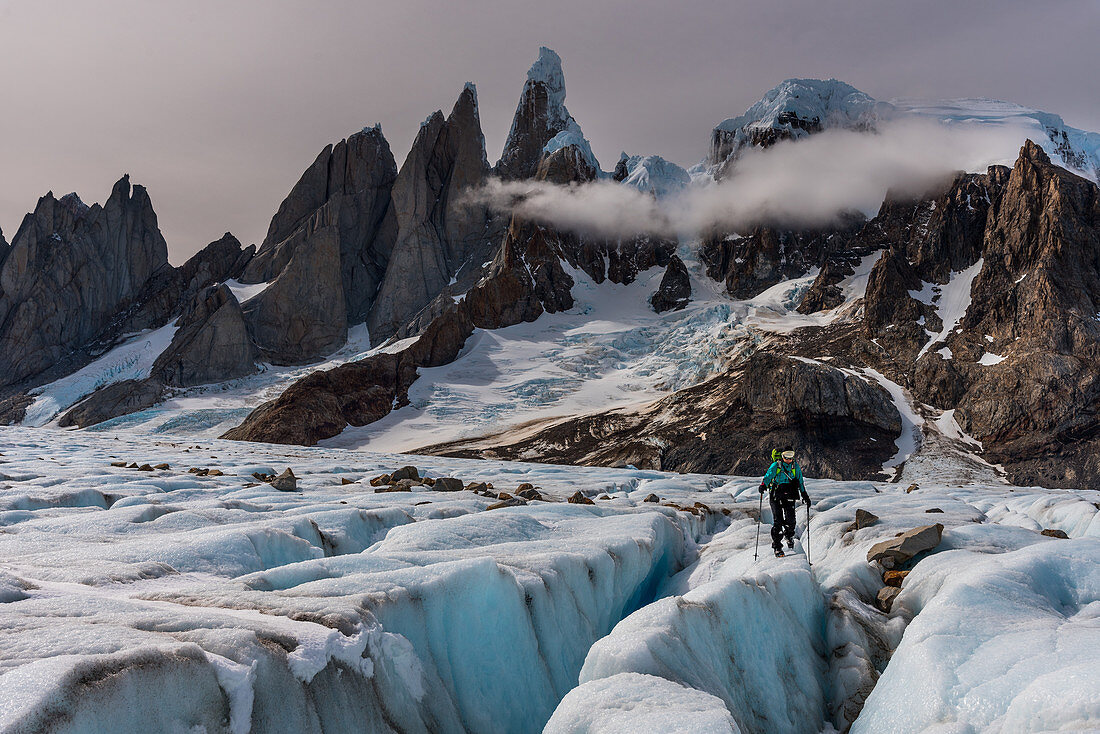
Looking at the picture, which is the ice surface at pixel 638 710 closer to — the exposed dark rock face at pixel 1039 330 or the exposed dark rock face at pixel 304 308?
the exposed dark rock face at pixel 1039 330

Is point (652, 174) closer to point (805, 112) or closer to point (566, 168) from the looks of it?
point (566, 168)

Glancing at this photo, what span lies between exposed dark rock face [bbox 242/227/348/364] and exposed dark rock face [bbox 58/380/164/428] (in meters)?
25.4

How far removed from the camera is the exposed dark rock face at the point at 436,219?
152875mm

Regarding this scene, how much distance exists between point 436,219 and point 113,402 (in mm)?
83721

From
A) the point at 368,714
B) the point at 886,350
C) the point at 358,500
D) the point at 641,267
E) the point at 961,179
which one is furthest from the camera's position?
the point at 641,267

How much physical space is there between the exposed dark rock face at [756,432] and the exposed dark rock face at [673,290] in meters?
58.2

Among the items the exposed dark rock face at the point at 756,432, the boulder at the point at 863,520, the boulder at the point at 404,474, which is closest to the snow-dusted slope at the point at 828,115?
the exposed dark rock face at the point at 756,432

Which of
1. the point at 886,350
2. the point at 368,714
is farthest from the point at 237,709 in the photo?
the point at 886,350

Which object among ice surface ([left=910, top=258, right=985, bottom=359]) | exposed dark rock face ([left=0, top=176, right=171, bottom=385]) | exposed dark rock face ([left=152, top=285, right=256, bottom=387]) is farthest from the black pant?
exposed dark rock face ([left=0, top=176, right=171, bottom=385])

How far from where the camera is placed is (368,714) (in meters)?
7.11

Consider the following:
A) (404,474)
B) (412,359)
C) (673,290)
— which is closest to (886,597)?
(404,474)

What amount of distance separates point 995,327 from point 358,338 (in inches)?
4889

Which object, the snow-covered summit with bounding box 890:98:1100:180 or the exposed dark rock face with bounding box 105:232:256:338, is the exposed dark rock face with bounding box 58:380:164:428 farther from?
the snow-covered summit with bounding box 890:98:1100:180

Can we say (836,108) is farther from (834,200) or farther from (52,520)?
(52,520)
